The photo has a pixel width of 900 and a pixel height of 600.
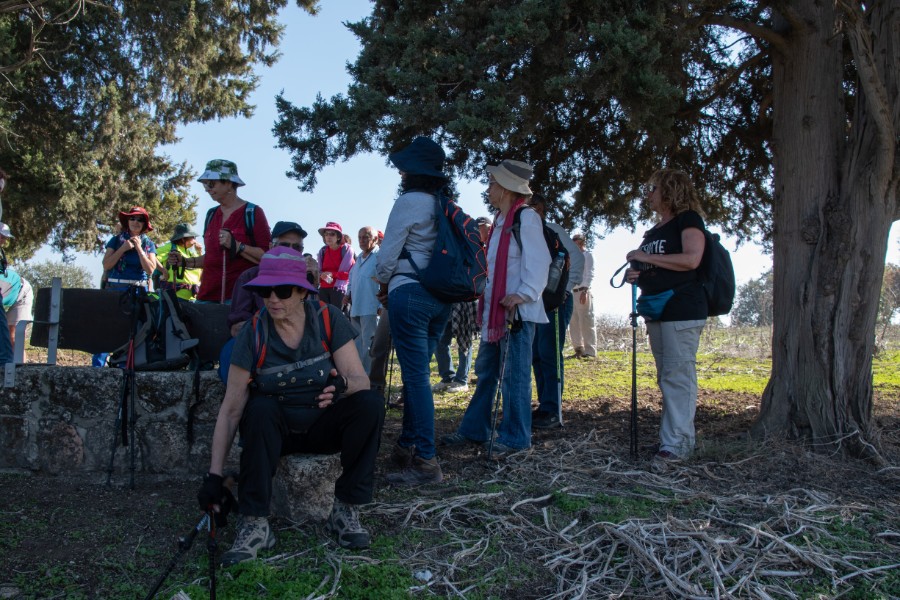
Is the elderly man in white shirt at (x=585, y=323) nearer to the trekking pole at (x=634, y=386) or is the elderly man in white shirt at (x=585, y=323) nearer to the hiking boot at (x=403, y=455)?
the trekking pole at (x=634, y=386)

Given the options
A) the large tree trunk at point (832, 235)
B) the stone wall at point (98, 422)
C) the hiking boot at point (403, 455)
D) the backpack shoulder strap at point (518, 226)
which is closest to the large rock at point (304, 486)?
the hiking boot at point (403, 455)

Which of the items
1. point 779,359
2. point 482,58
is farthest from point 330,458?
point 779,359

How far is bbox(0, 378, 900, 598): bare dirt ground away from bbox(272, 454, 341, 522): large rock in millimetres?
128

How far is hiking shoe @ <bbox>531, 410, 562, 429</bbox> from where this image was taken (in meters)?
6.31

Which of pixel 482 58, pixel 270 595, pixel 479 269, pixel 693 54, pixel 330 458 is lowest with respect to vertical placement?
pixel 270 595

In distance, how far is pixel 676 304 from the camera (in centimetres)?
503

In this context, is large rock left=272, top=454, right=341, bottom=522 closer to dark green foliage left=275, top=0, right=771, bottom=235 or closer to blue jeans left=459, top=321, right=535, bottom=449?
blue jeans left=459, top=321, right=535, bottom=449

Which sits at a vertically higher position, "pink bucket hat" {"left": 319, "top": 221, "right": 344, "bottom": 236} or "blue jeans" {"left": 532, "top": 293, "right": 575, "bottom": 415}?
"pink bucket hat" {"left": 319, "top": 221, "right": 344, "bottom": 236}

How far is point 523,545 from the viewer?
3.62 metres

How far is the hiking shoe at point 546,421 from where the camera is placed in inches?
249

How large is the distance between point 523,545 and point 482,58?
3.36 meters

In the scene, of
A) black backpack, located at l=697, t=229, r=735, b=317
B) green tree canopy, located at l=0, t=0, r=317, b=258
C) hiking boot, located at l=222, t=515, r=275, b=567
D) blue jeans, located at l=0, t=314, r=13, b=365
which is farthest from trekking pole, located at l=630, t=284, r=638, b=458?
green tree canopy, located at l=0, t=0, r=317, b=258

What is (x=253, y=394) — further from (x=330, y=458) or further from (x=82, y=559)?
(x=82, y=559)

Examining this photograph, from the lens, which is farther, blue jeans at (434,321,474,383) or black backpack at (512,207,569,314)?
blue jeans at (434,321,474,383)
